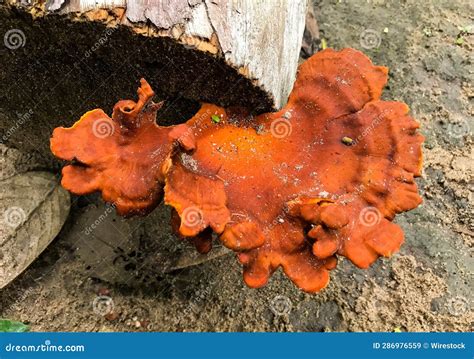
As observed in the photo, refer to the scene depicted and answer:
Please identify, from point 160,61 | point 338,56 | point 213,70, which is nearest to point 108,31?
point 160,61

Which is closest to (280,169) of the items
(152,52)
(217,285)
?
(152,52)

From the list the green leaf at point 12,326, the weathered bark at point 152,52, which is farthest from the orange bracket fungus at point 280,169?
the green leaf at point 12,326

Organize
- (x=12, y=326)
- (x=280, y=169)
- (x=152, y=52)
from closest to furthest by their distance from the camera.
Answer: (x=152, y=52)
(x=280, y=169)
(x=12, y=326)

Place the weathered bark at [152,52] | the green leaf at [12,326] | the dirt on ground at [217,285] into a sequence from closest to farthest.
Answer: the weathered bark at [152,52] → the green leaf at [12,326] → the dirt on ground at [217,285]

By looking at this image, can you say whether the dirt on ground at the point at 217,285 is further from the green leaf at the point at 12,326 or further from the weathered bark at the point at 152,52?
the weathered bark at the point at 152,52

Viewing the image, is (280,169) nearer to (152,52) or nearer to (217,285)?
(152,52)

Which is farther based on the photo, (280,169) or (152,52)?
(280,169)

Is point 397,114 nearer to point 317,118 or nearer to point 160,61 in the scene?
point 317,118
